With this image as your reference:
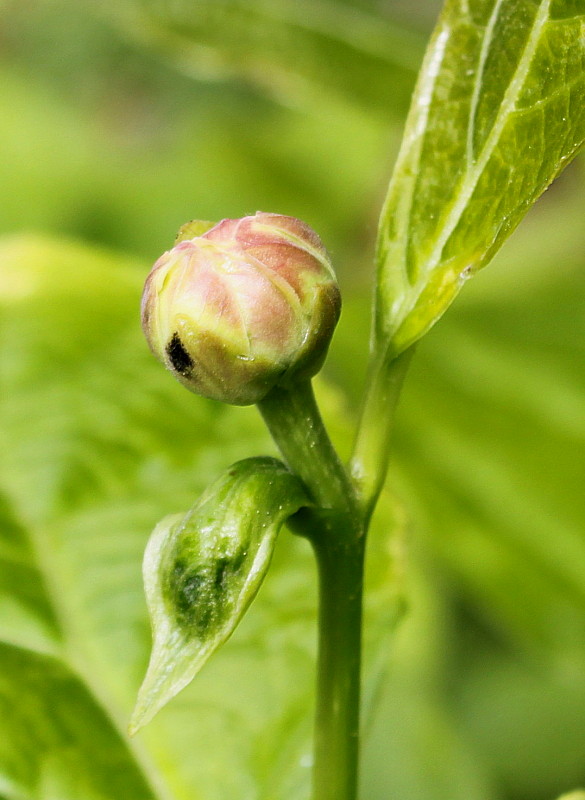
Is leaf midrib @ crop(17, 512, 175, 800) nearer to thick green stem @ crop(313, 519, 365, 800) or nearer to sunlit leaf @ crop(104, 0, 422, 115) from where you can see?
thick green stem @ crop(313, 519, 365, 800)

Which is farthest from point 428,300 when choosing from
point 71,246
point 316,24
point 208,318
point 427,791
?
point 427,791

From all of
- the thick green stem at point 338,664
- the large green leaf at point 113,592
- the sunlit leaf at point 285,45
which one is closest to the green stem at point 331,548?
the thick green stem at point 338,664

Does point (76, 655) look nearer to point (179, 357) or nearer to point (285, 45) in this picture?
point (179, 357)

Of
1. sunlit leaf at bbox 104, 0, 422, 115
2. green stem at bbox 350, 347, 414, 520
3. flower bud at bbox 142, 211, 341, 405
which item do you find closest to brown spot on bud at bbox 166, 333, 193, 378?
flower bud at bbox 142, 211, 341, 405

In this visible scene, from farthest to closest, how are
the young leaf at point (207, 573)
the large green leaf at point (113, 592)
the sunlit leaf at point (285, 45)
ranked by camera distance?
the sunlit leaf at point (285, 45) → the large green leaf at point (113, 592) → the young leaf at point (207, 573)

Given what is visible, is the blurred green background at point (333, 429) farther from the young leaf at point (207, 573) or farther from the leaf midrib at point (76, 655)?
the young leaf at point (207, 573)

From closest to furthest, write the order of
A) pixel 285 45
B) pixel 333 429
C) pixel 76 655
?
pixel 76 655
pixel 333 429
pixel 285 45

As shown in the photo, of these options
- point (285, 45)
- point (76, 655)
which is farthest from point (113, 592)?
point (285, 45)
